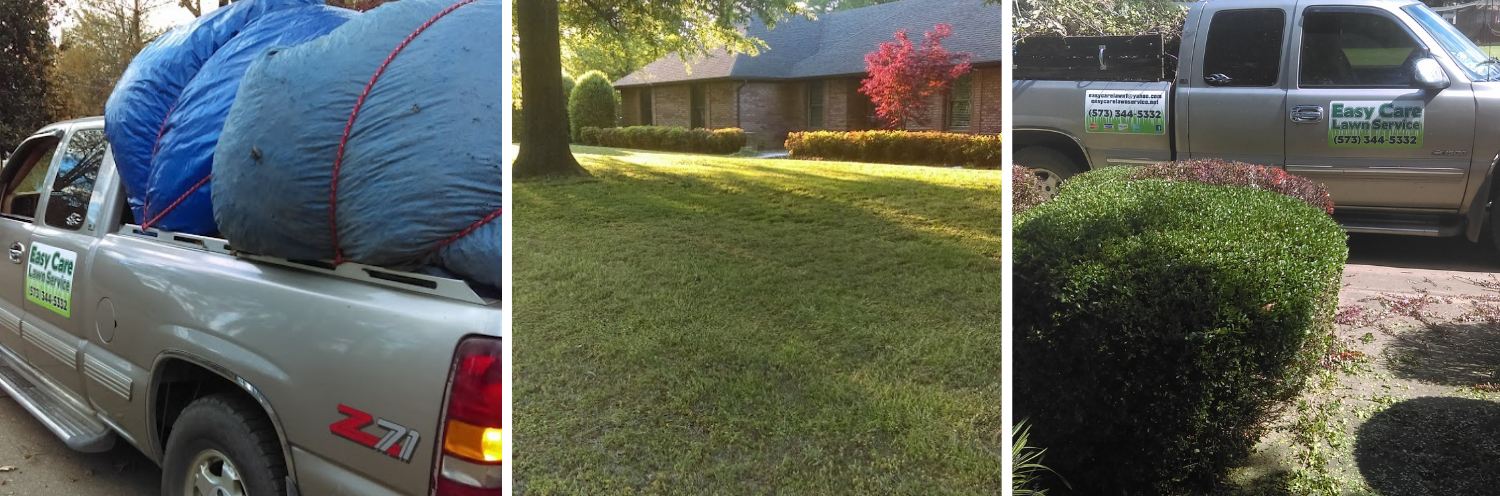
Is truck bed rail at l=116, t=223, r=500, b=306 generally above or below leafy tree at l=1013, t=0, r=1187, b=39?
below

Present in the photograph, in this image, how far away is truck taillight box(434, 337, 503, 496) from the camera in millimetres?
1623

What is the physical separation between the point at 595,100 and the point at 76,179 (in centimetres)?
238

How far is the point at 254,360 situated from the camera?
6.47ft

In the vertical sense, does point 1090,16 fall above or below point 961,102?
above

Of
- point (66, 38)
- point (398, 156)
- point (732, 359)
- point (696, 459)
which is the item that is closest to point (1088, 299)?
point (732, 359)

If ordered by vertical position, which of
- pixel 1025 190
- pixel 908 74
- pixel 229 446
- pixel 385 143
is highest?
pixel 908 74

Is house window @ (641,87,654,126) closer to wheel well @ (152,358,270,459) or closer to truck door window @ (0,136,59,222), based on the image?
wheel well @ (152,358,270,459)

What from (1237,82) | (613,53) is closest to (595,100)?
(613,53)

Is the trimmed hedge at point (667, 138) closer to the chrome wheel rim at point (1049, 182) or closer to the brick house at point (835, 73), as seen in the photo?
the brick house at point (835, 73)

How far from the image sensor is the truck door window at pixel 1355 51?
2.01 m

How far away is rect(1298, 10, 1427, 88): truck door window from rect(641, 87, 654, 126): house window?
59.8 inches

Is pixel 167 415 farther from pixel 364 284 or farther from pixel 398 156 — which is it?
pixel 398 156

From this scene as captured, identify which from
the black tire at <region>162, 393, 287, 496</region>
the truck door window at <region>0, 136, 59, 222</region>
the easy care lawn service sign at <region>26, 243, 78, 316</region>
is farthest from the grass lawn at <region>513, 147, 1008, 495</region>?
the truck door window at <region>0, 136, 59, 222</region>

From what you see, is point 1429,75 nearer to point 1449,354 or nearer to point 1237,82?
point 1237,82
